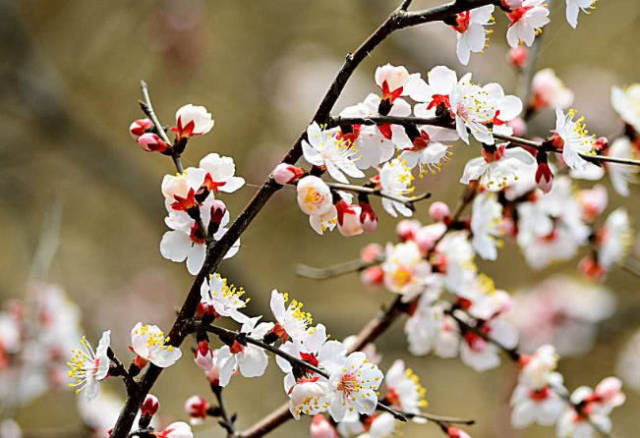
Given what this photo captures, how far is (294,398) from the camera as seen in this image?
697 mm

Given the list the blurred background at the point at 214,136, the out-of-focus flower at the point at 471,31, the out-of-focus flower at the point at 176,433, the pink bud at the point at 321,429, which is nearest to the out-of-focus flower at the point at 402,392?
the pink bud at the point at 321,429

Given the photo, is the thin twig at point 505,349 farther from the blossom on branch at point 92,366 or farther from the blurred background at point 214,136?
the blurred background at point 214,136

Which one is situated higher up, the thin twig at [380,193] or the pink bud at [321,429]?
the thin twig at [380,193]

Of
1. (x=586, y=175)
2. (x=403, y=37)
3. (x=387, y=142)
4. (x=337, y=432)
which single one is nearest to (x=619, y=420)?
(x=403, y=37)

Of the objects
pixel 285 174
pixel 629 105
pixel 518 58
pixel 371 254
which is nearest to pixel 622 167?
pixel 629 105

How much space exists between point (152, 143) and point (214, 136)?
3.10 metres

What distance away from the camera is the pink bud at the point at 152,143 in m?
0.74

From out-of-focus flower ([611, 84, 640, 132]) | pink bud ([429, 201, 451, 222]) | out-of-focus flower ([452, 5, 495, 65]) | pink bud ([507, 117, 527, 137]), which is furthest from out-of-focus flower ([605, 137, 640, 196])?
out-of-focus flower ([452, 5, 495, 65])

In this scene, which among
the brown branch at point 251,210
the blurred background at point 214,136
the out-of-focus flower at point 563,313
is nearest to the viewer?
the brown branch at point 251,210

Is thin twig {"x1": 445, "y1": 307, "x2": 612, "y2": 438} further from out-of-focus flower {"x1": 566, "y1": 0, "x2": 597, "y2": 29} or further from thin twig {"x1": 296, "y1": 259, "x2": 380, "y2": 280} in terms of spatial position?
out-of-focus flower {"x1": 566, "y1": 0, "x2": 597, "y2": 29}

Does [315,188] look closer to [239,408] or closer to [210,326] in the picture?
[210,326]

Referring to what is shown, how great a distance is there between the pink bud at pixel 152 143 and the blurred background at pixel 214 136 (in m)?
1.83

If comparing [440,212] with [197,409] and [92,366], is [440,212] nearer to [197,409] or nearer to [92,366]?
[197,409]

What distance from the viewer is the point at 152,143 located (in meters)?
0.74
